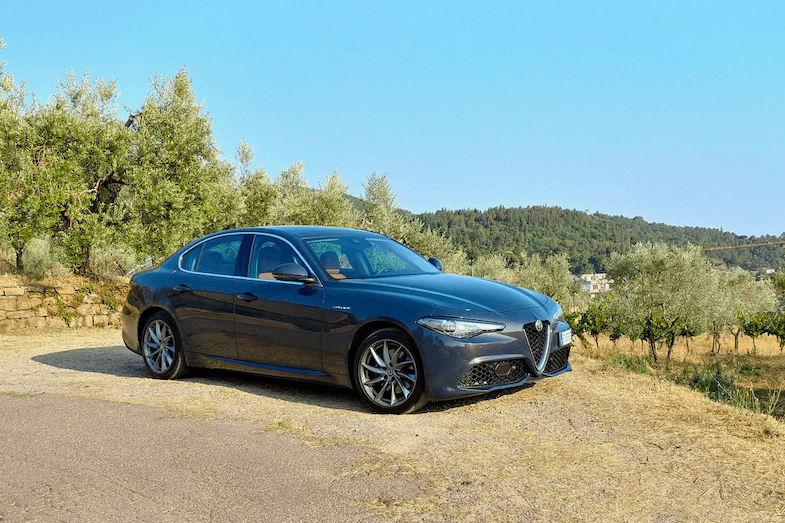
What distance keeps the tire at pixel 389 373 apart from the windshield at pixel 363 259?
0.91 meters

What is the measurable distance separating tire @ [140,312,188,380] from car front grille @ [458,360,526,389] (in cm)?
359

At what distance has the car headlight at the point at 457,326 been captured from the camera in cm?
574

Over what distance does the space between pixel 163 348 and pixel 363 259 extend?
2.72 metres

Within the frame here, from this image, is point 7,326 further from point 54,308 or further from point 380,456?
point 380,456

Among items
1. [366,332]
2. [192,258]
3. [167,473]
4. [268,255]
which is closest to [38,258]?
[192,258]

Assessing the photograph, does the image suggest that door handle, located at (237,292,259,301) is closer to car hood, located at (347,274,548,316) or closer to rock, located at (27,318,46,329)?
car hood, located at (347,274,548,316)

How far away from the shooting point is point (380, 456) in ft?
15.8

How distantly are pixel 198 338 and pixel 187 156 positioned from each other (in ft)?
42.7

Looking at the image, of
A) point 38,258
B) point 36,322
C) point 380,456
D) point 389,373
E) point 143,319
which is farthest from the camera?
point 38,258

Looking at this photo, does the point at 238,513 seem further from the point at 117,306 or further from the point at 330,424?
the point at 117,306

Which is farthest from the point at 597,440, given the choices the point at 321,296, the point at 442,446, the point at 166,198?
the point at 166,198

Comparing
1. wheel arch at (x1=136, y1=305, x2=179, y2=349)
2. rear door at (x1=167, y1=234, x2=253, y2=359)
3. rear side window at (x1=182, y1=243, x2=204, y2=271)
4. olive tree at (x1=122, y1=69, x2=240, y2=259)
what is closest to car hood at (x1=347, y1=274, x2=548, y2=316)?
rear door at (x1=167, y1=234, x2=253, y2=359)

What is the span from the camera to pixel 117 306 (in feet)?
52.1

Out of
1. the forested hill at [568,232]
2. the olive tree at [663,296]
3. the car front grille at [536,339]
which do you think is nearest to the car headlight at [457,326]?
the car front grille at [536,339]
